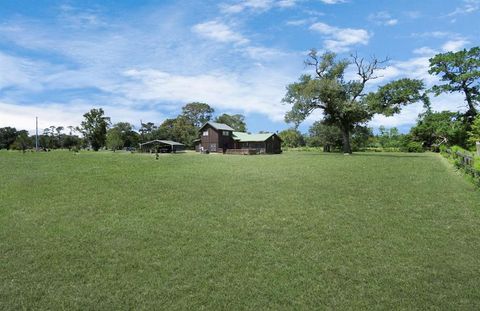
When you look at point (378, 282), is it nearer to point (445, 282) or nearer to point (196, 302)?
point (445, 282)

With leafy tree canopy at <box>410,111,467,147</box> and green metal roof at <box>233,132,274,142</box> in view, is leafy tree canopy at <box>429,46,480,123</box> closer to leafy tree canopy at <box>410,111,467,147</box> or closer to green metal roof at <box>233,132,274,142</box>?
leafy tree canopy at <box>410,111,467,147</box>

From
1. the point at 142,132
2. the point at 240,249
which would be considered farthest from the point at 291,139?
the point at 240,249

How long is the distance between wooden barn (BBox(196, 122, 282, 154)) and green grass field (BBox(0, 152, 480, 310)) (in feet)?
173

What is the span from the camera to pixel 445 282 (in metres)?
6.48

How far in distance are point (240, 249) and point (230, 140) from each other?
62963 millimetres

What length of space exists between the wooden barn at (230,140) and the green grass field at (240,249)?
52.6 metres

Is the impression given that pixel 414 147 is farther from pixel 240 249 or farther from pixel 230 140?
pixel 240 249

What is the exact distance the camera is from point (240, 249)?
7992 mm

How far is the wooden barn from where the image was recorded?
219ft

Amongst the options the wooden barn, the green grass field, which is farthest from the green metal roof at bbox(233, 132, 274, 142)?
the green grass field

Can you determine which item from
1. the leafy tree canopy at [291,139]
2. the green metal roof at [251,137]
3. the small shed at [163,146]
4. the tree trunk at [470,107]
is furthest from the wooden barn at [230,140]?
the leafy tree canopy at [291,139]

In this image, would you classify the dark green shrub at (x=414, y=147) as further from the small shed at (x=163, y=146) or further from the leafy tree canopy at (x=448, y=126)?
the small shed at (x=163, y=146)

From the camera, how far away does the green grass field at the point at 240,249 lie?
240 inches

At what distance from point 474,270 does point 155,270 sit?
6647 millimetres
